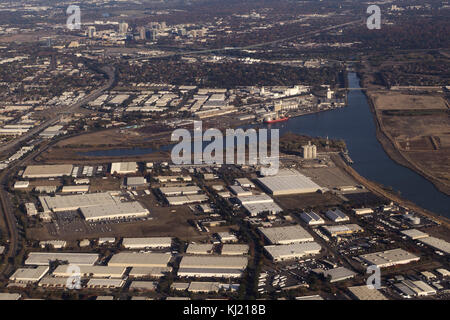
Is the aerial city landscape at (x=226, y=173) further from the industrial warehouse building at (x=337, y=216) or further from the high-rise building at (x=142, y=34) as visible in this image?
the high-rise building at (x=142, y=34)

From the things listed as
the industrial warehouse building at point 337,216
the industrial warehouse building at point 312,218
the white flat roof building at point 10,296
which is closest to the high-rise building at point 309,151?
the industrial warehouse building at point 337,216

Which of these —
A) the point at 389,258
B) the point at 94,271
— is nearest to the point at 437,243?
the point at 389,258

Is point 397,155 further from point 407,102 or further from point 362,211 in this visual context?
point 407,102

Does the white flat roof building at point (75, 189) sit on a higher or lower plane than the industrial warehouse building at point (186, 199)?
higher

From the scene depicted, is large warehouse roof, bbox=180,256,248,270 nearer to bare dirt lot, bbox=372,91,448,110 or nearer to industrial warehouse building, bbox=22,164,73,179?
industrial warehouse building, bbox=22,164,73,179
